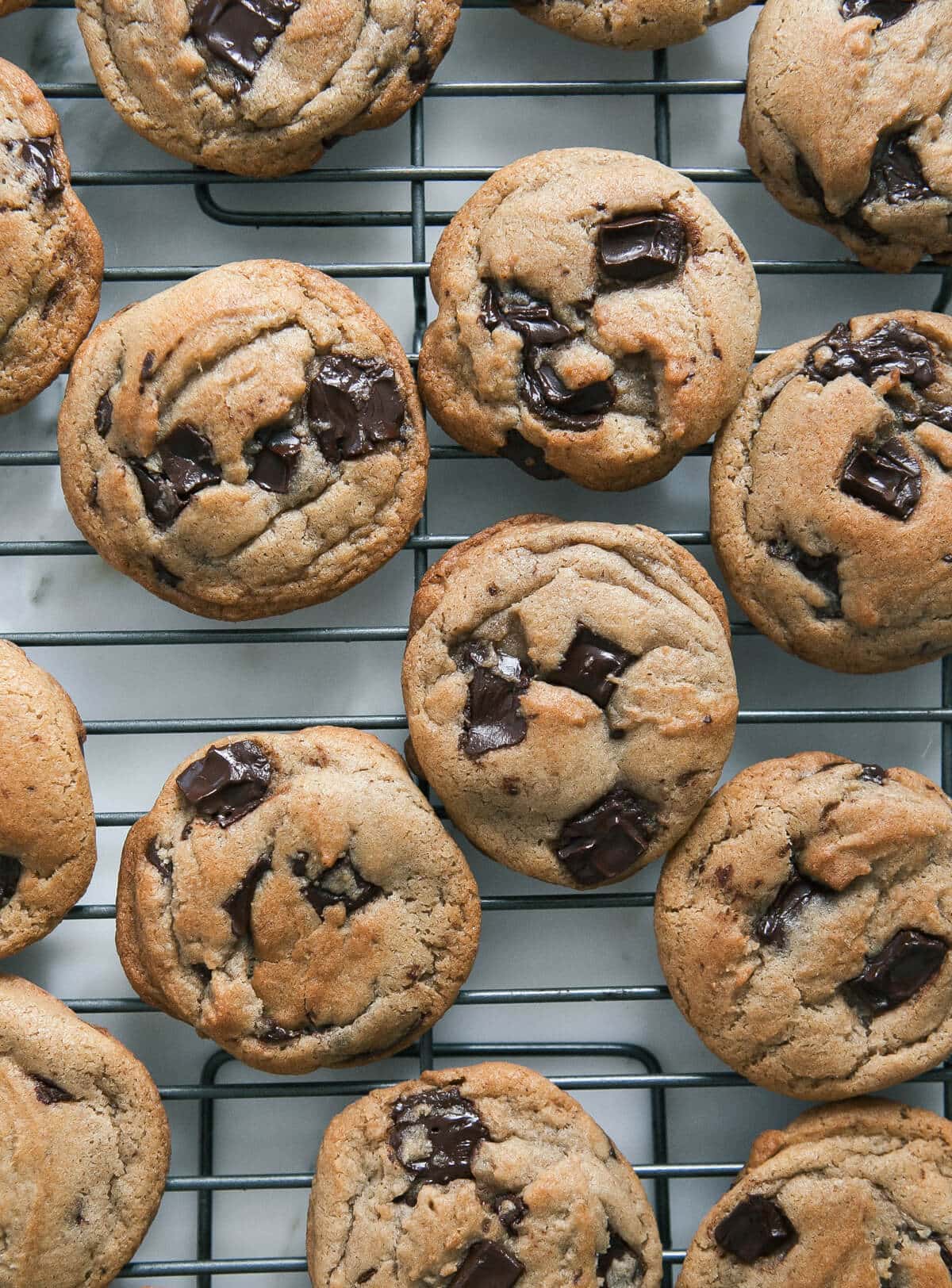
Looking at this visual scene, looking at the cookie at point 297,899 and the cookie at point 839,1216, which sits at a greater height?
the cookie at point 297,899

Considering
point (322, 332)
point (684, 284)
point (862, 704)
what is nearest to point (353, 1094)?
point (862, 704)

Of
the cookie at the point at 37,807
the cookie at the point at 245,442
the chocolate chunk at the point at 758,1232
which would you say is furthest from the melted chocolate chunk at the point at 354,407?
the chocolate chunk at the point at 758,1232

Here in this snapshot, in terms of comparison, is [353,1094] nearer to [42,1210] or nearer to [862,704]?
[42,1210]

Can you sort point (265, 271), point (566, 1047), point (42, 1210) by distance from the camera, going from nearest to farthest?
point (42, 1210) < point (265, 271) < point (566, 1047)

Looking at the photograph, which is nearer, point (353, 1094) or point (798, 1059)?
point (798, 1059)

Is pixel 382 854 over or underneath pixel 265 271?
underneath

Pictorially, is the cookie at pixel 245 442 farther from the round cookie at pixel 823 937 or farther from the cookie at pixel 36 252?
the round cookie at pixel 823 937

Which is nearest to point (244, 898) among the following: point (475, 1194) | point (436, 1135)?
point (436, 1135)
